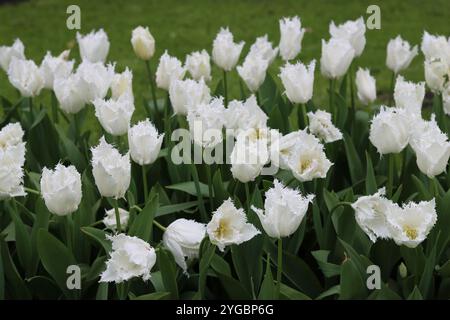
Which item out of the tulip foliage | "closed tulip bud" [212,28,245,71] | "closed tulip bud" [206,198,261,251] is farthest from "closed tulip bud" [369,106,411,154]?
"closed tulip bud" [212,28,245,71]

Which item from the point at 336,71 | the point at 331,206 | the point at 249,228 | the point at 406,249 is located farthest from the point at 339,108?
the point at 249,228

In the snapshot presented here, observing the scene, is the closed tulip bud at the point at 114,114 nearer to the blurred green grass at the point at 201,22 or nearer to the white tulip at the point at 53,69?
the white tulip at the point at 53,69

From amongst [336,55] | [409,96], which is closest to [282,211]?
[409,96]

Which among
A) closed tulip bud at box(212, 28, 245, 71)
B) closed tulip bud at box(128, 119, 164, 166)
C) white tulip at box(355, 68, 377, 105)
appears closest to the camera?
closed tulip bud at box(128, 119, 164, 166)

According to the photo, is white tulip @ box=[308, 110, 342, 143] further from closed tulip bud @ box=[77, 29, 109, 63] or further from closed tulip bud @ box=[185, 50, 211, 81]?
closed tulip bud @ box=[77, 29, 109, 63]

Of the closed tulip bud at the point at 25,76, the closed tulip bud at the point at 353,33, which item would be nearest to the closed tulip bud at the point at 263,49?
the closed tulip bud at the point at 353,33

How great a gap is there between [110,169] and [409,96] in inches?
51.6

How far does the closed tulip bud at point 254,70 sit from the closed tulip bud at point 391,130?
0.93 meters

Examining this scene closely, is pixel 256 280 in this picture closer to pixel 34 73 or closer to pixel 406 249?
pixel 406 249

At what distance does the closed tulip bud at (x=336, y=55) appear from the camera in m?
3.45

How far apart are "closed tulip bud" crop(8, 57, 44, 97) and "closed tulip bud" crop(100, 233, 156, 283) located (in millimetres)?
1536

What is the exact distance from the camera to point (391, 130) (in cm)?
270

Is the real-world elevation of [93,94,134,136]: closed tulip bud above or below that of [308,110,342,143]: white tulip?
above

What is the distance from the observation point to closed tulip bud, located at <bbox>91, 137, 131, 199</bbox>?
8.20 feet
